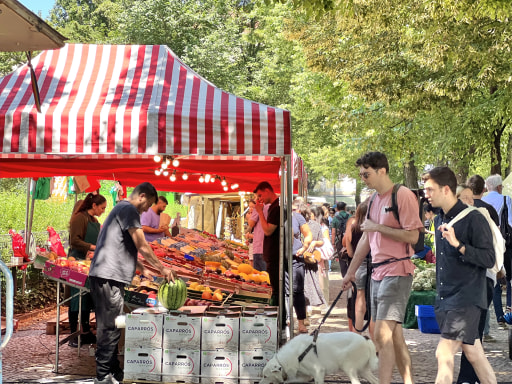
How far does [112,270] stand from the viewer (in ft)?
22.0

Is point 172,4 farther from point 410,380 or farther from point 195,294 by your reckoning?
point 410,380

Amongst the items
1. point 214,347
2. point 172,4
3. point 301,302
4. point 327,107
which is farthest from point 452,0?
point 172,4

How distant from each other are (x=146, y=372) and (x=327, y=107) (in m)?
23.8

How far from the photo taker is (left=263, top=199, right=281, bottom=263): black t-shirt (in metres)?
9.11

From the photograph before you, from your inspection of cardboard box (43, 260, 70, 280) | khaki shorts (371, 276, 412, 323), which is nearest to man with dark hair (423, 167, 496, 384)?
khaki shorts (371, 276, 412, 323)

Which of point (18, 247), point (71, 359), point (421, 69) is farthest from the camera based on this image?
point (421, 69)

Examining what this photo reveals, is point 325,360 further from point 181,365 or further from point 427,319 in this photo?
point 427,319

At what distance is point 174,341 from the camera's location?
6738 millimetres

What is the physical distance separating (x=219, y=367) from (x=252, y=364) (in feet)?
1.11

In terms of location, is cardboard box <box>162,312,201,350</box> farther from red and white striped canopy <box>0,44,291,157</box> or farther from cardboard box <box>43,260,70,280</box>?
red and white striped canopy <box>0,44,291,157</box>

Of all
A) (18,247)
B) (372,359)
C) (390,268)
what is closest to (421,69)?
(18,247)

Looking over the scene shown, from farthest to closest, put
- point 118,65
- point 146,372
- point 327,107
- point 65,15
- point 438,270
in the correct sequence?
1. point 65,15
2. point 327,107
3. point 118,65
4. point 146,372
5. point 438,270

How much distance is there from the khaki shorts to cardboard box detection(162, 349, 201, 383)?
6.35 feet

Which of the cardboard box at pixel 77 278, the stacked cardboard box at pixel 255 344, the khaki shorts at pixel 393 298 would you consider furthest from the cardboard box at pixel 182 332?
the khaki shorts at pixel 393 298
